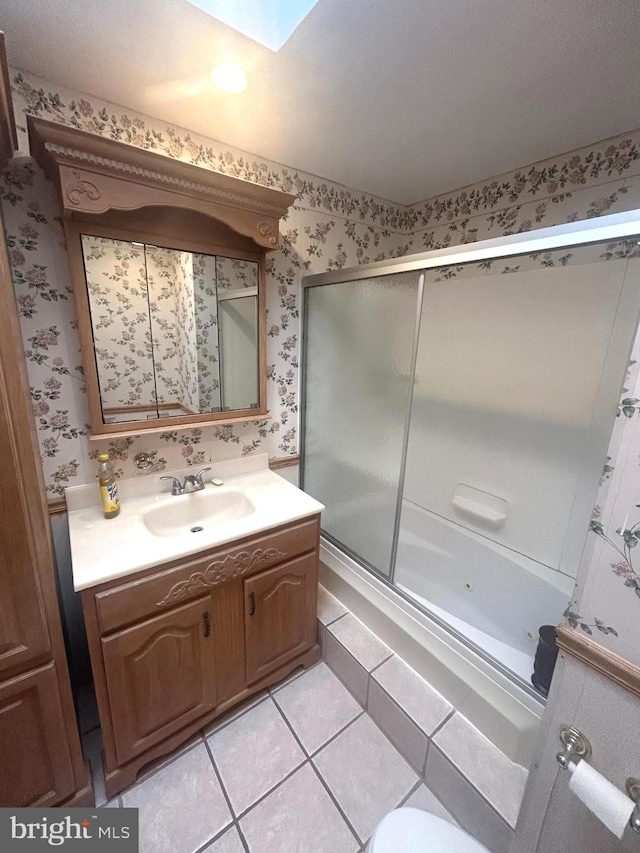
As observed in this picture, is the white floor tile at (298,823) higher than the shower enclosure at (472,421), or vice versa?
the shower enclosure at (472,421)

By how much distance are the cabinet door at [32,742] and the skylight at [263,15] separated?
65.6 inches

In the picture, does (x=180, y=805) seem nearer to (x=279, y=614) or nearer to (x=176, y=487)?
(x=279, y=614)

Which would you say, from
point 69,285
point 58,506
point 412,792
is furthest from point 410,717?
point 69,285

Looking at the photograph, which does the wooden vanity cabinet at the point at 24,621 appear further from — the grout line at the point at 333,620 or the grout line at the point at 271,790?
the grout line at the point at 333,620

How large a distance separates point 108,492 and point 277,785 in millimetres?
1138

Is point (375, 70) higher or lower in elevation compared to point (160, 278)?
higher

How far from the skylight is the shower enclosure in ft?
2.32

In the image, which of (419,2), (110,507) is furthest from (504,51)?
(110,507)

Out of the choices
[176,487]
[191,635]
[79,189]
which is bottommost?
[191,635]

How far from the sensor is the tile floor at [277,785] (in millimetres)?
1014

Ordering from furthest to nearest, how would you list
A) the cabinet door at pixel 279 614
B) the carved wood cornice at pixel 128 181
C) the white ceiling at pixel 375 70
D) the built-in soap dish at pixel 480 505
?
the built-in soap dish at pixel 480 505 < the cabinet door at pixel 279 614 < the carved wood cornice at pixel 128 181 < the white ceiling at pixel 375 70

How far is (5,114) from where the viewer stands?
28.3 inches

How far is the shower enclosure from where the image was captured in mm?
1422

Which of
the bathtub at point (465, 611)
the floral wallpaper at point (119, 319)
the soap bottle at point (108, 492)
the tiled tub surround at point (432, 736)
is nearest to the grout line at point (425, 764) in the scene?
the tiled tub surround at point (432, 736)
